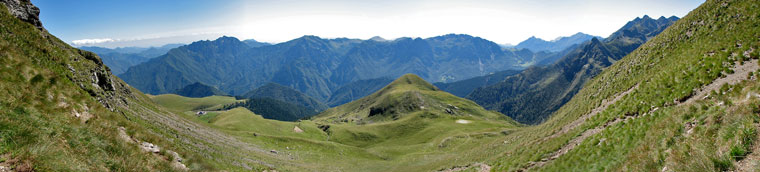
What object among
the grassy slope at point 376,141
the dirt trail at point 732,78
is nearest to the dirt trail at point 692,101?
the dirt trail at point 732,78

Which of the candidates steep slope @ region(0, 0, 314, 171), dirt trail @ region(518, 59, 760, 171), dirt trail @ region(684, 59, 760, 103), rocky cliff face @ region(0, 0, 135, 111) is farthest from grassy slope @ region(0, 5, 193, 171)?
dirt trail @ region(684, 59, 760, 103)

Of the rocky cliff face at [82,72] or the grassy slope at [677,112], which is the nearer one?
the grassy slope at [677,112]

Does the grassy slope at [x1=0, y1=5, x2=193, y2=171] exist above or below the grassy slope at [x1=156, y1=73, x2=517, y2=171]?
above

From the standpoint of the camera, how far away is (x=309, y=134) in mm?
123812

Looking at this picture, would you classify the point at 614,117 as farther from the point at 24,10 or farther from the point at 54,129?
the point at 24,10

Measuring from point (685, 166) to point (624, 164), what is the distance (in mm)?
5156

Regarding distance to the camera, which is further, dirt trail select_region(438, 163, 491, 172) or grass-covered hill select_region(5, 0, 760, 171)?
dirt trail select_region(438, 163, 491, 172)

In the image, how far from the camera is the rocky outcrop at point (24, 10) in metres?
33.4

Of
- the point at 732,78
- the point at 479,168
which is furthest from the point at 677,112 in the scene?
the point at 479,168

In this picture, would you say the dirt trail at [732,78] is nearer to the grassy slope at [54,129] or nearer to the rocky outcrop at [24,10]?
the grassy slope at [54,129]

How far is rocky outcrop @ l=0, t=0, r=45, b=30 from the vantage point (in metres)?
33.4

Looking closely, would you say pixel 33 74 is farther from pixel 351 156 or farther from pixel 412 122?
pixel 412 122

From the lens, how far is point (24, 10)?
35.4 metres

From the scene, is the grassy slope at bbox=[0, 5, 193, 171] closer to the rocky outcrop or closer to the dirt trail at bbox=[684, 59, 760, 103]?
the rocky outcrop
